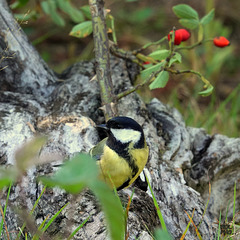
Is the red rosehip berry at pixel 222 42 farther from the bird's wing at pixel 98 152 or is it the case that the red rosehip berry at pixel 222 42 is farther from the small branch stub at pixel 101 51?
the bird's wing at pixel 98 152

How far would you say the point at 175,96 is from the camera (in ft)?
10.6

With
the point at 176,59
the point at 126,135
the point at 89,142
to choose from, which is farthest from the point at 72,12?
the point at 126,135

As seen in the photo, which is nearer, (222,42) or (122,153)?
(122,153)

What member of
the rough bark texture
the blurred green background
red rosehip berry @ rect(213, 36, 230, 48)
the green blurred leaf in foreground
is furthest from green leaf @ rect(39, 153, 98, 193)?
the blurred green background

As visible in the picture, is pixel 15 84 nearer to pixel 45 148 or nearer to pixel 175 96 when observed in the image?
pixel 45 148

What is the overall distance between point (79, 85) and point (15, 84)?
0.33 m

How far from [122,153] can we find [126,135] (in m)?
0.07

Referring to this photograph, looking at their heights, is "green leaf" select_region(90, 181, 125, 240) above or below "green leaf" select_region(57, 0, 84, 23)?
above

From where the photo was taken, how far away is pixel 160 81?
6.43 feet

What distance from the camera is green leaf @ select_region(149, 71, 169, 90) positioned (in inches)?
76.5

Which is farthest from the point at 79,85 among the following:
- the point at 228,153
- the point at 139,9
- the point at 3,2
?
the point at 139,9

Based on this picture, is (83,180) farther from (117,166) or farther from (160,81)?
(160,81)

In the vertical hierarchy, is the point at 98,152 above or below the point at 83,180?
below

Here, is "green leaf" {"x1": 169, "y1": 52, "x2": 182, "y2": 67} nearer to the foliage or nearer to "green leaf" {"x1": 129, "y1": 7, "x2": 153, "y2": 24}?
the foliage
